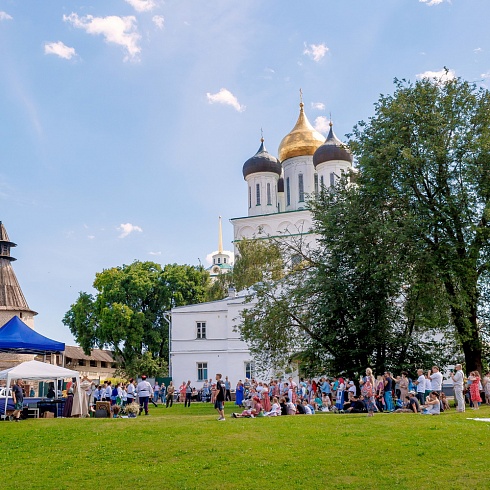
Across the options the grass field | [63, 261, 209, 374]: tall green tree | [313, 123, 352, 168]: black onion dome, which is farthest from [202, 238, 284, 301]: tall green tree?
the grass field

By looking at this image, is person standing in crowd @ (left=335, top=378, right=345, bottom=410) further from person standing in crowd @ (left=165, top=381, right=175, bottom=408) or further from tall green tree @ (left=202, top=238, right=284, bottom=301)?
tall green tree @ (left=202, top=238, right=284, bottom=301)

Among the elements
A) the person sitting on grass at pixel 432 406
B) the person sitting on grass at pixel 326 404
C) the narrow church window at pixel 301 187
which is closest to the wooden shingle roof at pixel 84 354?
the narrow church window at pixel 301 187

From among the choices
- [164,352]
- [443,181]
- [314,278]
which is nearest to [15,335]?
[314,278]

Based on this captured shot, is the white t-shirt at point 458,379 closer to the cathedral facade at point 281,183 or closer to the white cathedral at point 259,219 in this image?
the white cathedral at point 259,219

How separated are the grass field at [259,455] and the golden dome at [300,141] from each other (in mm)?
A: 56836

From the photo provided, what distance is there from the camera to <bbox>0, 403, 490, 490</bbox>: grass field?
11820mm

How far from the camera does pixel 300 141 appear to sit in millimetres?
73438

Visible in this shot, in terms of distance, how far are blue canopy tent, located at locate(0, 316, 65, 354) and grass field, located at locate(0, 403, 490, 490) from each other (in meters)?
9.41

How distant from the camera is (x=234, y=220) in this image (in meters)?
73.9

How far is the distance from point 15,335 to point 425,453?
19333 millimetres

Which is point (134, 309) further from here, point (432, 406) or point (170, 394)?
point (432, 406)

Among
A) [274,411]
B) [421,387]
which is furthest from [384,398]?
[274,411]

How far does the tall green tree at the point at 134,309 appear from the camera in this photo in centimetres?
5403

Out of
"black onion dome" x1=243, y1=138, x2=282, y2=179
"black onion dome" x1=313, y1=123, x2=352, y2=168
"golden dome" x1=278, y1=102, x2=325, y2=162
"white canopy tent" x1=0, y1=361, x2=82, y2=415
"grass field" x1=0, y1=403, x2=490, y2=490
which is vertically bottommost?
"grass field" x1=0, y1=403, x2=490, y2=490
